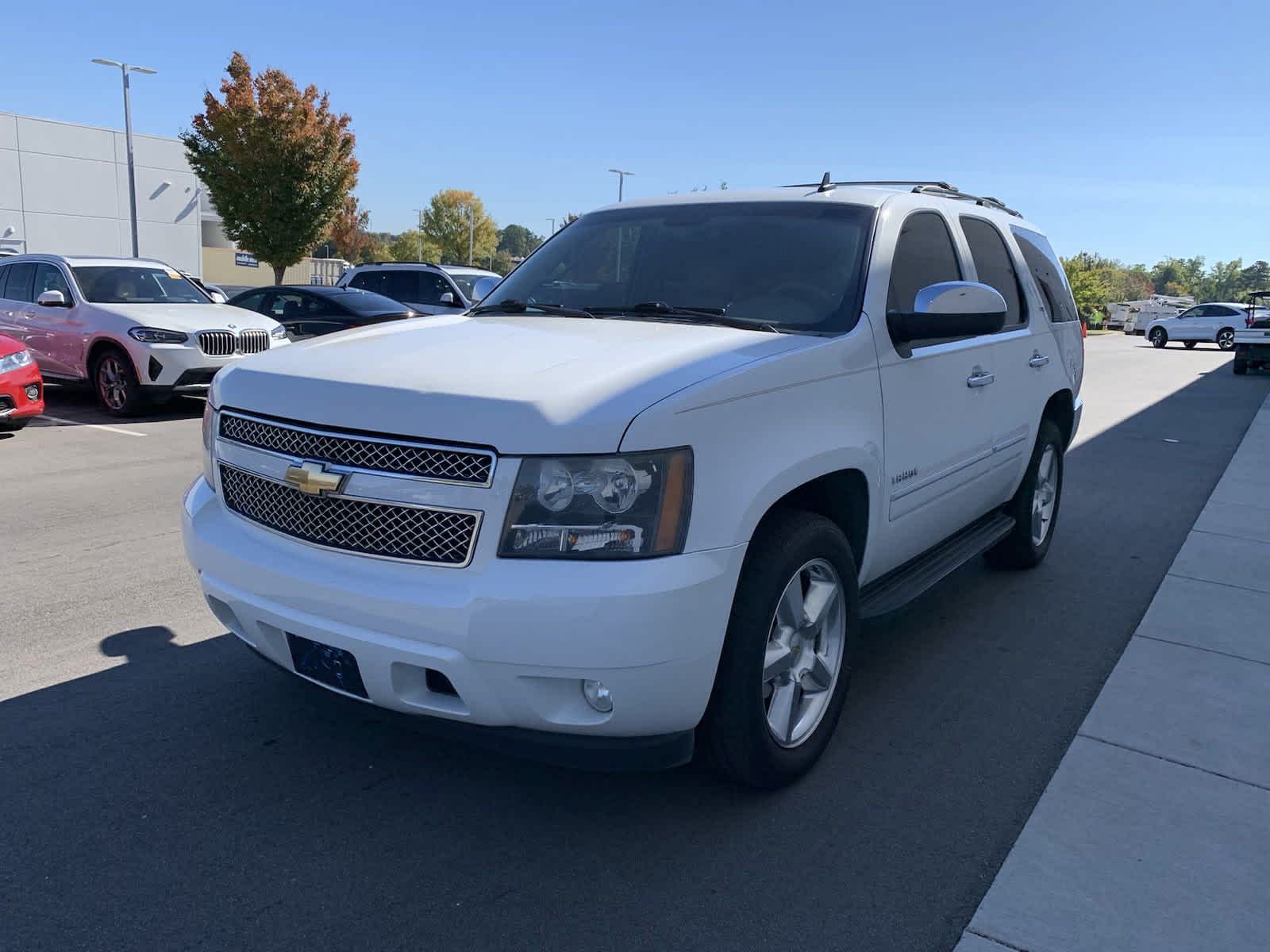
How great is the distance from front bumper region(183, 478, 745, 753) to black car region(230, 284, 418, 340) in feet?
36.8

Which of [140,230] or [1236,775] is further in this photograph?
[140,230]

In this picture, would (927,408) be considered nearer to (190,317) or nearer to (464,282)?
(190,317)

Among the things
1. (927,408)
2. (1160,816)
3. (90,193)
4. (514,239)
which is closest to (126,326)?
(927,408)

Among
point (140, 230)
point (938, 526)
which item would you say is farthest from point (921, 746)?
point (140, 230)

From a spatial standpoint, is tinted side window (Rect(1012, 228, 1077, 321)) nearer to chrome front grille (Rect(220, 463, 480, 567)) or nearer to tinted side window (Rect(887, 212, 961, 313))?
tinted side window (Rect(887, 212, 961, 313))

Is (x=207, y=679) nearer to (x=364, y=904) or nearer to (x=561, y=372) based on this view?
(x=364, y=904)

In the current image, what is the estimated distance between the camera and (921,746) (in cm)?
369

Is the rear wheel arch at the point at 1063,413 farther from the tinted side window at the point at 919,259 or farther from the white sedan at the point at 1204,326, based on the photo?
the white sedan at the point at 1204,326

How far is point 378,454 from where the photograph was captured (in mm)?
2783

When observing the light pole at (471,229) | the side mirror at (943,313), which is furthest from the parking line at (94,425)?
the light pole at (471,229)

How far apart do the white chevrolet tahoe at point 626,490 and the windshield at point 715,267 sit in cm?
1

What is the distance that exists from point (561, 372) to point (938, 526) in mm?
2135

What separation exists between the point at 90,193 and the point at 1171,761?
147ft

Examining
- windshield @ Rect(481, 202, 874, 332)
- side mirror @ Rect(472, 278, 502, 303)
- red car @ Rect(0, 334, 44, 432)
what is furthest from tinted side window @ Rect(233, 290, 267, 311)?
windshield @ Rect(481, 202, 874, 332)
